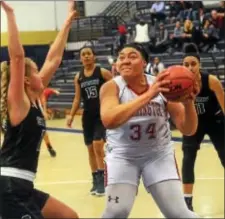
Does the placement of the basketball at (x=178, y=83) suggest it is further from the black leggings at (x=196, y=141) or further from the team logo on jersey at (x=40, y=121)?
the black leggings at (x=196, y=141)

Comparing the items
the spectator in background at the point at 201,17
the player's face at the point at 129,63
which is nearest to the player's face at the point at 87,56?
the player's face at the point at 129,63

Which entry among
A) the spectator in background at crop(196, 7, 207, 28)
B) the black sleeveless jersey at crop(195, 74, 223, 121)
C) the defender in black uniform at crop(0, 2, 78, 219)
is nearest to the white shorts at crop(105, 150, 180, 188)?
the defender in black uniform at crop(0, 2, 78, 219)

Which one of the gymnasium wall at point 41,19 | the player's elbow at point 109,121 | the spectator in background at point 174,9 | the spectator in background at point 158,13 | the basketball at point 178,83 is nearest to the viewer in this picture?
the basketball at point 178,83

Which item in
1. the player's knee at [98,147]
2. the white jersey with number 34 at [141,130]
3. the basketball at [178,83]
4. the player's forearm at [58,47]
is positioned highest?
the player's forearm at [58,47]

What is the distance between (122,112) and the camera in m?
3.81

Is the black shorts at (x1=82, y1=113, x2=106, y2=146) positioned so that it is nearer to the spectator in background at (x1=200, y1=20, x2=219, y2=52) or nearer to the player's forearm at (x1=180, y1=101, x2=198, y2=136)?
the player's forearm at (x1=180, y1=101, x2=198, y2=136)

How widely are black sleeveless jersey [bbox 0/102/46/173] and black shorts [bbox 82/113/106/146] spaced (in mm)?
3646

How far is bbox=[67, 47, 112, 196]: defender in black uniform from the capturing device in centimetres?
737

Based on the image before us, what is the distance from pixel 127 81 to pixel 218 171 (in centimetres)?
483

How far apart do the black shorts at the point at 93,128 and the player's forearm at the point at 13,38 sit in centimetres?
393

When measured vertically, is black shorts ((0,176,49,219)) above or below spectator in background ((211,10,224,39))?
above

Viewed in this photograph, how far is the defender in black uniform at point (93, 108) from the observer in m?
7.37

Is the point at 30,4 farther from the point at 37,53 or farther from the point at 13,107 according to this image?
the point at 13,107

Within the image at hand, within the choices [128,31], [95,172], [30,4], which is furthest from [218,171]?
[30,4]
